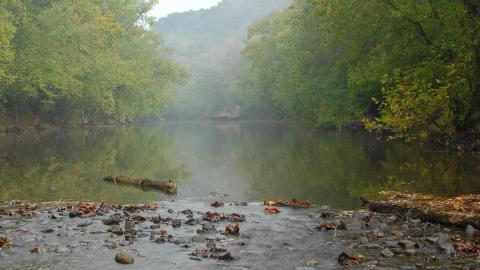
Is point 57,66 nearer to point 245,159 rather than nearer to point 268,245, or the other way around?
point 245,159

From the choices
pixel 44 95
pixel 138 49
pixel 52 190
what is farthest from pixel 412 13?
pixel 138 49

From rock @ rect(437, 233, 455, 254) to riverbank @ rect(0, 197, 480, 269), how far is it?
18 millimetres

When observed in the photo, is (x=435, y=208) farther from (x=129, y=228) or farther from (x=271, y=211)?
(x=129, y=228)

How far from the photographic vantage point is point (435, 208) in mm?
11969

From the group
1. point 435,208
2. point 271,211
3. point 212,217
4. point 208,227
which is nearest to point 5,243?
point 208,227

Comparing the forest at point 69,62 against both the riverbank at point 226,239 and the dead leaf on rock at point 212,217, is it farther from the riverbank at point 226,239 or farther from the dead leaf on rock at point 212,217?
the dead leaf on rock at point 212,217

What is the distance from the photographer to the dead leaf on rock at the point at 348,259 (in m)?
8.41

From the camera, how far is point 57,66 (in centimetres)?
5800

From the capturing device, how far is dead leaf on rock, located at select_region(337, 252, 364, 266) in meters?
8.41

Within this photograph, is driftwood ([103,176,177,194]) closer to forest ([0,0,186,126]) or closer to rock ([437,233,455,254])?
rock ([437,233,455,254])

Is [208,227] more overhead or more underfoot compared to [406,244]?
more underfoot

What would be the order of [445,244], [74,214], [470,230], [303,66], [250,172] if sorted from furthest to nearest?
[303,66] < [250,172] < [74,214] < [470,230] < [445,244]

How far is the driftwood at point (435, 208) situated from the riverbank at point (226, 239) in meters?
0.35

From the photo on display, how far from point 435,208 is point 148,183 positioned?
11158 mm
